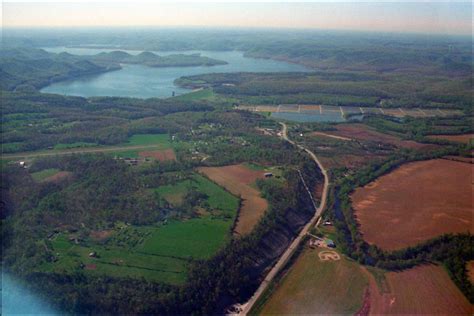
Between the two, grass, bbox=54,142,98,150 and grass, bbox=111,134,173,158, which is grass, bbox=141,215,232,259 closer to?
grass, bbox=111,134,173,158

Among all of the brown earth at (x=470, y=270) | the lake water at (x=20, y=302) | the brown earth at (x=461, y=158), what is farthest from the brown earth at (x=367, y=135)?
the lake water at (x=20, y=302)

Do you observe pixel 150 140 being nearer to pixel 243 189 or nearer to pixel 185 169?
pixel 185 169

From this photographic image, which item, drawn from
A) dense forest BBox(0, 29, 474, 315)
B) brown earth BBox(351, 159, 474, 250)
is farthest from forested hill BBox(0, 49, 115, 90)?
brown earth BBox(351, 159, 474, 250)

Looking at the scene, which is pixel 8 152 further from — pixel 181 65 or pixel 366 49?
pixel 366 49

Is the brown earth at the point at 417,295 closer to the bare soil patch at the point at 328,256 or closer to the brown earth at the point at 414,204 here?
the bare soil patch at the point at 328,256

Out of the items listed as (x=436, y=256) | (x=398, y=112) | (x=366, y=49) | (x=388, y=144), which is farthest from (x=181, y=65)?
(x=436, y=256)

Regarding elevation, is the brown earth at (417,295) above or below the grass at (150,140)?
below
